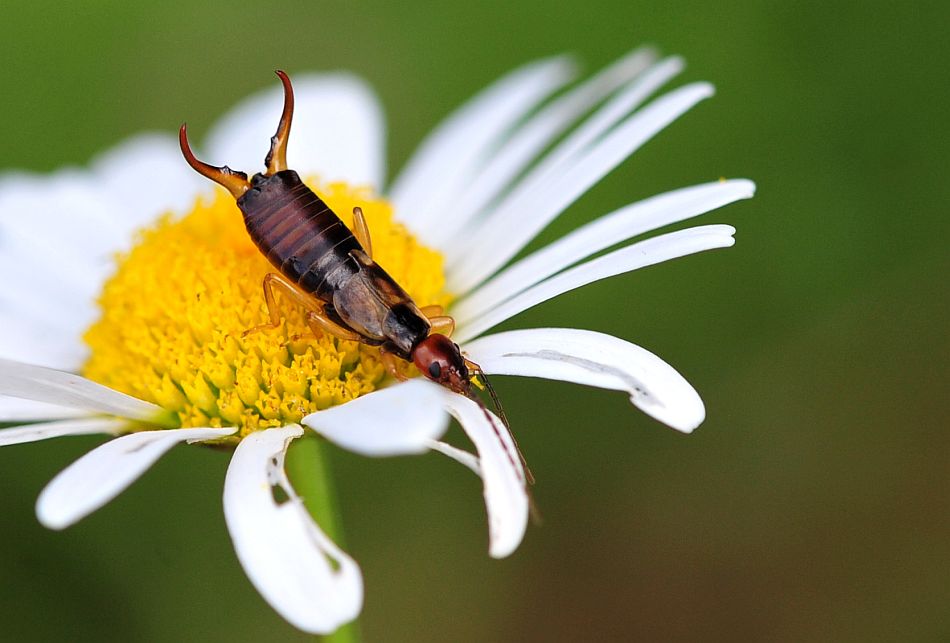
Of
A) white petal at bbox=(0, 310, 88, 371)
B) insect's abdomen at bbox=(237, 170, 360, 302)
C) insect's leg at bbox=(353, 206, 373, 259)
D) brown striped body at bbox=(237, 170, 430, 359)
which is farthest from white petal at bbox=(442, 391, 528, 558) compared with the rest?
white petal at bbox=(0, 310, 88, 371)

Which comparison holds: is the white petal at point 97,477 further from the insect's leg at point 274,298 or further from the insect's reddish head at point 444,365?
the insect's reddish head at point 444,365

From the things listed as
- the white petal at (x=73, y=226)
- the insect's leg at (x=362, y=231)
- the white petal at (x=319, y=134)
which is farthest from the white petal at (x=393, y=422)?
the white petal at (x=319, y=134)

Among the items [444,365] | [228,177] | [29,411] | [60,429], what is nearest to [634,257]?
[444,365]

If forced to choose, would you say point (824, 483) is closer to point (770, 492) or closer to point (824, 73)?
point (770, 492)

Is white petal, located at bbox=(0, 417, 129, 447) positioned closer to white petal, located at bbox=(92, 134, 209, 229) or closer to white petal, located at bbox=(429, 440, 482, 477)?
white petal, located at bbox=(429, 440, 482, 477)

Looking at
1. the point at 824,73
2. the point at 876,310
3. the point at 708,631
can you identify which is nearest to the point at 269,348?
the point at 708,631

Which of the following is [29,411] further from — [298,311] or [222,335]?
[298,311]
